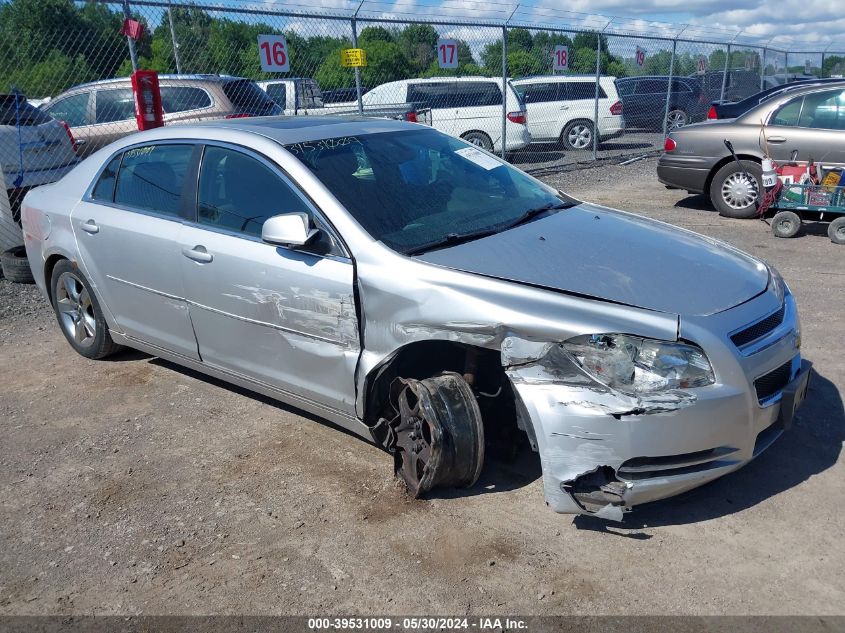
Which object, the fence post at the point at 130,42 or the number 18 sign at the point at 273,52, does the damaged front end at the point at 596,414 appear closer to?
the fence post at the point at 130,42

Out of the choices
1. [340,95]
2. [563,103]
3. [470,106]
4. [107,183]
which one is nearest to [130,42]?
[107,183]

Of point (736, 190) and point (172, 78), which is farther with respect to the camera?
point (172, 78)

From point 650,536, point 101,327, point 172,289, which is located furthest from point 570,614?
point 101,327

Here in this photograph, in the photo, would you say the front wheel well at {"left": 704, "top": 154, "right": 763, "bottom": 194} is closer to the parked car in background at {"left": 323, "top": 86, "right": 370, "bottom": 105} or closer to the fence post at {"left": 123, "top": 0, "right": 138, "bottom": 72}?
→ the fence post at {"left": 123, "top": 0, "right": 138, "bottom": 72}

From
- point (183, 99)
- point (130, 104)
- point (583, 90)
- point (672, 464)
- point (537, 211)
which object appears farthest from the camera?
point (583, 90)

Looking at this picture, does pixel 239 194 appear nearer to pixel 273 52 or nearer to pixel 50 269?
pixel 50 269

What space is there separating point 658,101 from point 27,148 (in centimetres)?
1618

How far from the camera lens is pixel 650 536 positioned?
10.5 ft

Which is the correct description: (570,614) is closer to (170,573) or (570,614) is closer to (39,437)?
(170,573)

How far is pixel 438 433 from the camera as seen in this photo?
3.24 m

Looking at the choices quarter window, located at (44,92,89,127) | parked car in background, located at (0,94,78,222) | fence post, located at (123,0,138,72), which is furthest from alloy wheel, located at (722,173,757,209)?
quarter window, located at (44,92,89,127)

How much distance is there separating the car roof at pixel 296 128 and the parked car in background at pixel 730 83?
58.7ft

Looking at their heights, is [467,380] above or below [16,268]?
above

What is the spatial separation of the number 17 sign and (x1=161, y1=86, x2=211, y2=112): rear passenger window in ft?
13.0
